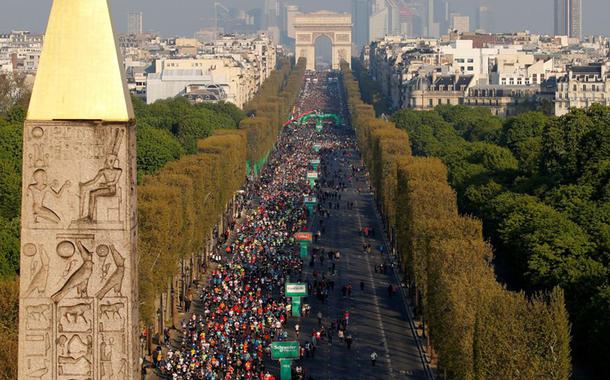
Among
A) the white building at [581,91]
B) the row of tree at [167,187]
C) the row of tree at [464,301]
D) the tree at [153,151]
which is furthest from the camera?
the white building at [581,91]

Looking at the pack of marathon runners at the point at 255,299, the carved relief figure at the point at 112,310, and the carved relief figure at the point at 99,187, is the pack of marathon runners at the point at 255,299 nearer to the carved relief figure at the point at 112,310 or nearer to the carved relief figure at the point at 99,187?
the carved relief figure at the point at 112,310

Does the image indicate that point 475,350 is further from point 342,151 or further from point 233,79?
point 233,79

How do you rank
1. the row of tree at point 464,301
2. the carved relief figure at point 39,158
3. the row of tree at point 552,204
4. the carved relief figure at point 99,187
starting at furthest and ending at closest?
the row of tree at point 552,204, the row of tree at point 464,301, the carved relief figure at point 99,187, the carved relief figure at point 39,158

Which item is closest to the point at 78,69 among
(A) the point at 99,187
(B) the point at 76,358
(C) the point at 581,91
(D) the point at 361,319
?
(A) the point at 99,187

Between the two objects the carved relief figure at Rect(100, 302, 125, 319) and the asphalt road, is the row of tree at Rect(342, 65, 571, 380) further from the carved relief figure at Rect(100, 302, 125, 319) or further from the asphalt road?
the carved relief figure at Rect(100, 302, 125, 319)

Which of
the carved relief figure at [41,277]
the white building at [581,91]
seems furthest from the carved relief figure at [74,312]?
the white building at [581,91]

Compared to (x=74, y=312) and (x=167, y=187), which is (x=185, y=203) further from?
(x=74, y=312)
